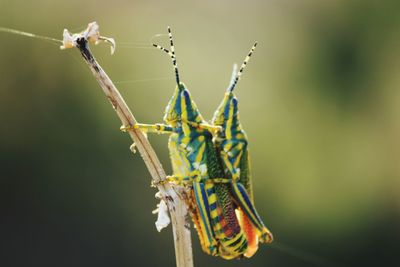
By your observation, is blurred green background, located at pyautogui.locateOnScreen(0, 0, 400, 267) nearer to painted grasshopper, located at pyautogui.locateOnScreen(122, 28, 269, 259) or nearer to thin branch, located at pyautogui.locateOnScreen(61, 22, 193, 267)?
painted grasshopper, located at pyautogui.locateOnScreen(122, 28, 269, 259)

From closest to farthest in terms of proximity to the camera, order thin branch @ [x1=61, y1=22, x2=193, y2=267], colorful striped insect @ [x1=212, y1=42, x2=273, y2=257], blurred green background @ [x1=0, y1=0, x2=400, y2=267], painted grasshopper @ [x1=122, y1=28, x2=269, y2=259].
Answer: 1. thin branch @ [x1=61, y1=22, x2=193, y2=267]
2. painted grasshopper @ [x1=122, y1=28, x2=269, y2=259]
3. colorful striped insect @ [x1=212, y1=42, x2=273, y2=257]
4. blurred green background @ [x1=0, y1=0, x2=400, y2=267]

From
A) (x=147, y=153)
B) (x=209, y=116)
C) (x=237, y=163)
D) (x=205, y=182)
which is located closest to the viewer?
(x=147, y=153)

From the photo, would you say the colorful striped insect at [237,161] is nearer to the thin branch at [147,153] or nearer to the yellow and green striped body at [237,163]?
the yellow and green striped body at [237,163]

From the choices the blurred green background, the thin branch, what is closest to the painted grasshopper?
the thin branch

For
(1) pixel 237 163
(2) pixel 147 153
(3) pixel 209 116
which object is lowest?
(2) pixel 147 153

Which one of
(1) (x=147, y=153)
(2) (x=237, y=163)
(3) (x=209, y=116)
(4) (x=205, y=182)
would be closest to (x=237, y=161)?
(2) (x=237, y=163)

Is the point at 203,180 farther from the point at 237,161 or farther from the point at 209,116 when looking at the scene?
the point at 209,116

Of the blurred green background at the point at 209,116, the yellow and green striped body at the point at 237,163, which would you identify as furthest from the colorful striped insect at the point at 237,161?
the blurred green background at the point at 209,116
